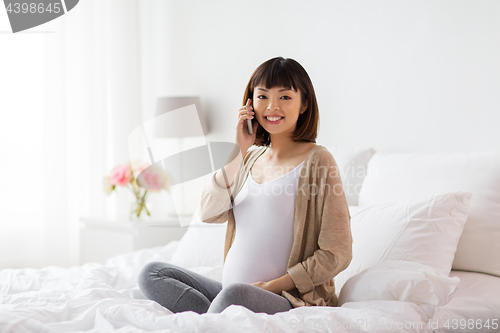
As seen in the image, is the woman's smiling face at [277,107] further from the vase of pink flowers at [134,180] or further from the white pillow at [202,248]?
the vase of pink flowers at [134,180]

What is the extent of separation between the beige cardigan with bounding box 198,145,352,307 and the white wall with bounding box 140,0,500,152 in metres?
0.68

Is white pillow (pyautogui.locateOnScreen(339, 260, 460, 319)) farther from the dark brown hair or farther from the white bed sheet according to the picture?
the dark brown hair

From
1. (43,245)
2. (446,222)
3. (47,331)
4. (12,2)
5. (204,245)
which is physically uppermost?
(12,2)

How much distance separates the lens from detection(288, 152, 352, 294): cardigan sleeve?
115cm

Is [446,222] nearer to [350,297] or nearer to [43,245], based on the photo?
[350,297]

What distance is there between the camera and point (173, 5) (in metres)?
2.93

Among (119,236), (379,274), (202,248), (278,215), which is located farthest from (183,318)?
(119,236)

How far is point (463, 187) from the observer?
1.45 m

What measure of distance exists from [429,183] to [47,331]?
3.88 ft

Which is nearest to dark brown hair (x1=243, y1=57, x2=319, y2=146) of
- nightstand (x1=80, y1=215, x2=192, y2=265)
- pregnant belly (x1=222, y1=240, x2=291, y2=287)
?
pregnant belly (x1=222, y1=240, x2=291, y2=287)

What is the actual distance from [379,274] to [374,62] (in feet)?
3.35

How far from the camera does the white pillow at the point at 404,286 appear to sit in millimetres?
1092

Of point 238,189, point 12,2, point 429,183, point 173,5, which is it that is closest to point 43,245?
point 12,2

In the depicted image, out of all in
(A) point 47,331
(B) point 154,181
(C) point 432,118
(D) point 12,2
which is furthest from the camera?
(D) point 12,2
